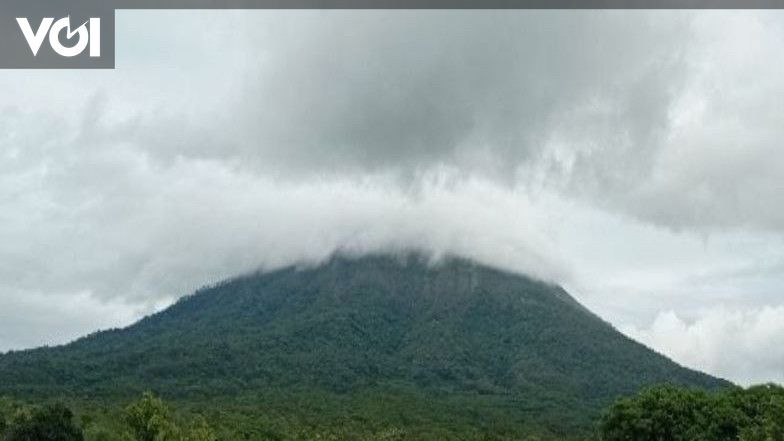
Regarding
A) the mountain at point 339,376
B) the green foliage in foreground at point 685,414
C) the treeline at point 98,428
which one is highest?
the mountain at point 339,376

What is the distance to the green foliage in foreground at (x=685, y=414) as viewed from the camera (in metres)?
60.4

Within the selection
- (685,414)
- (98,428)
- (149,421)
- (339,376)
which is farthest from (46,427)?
(339,376)

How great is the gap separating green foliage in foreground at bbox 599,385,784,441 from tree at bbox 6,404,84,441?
123 ft

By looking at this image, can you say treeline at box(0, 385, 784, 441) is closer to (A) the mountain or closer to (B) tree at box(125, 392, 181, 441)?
(B) tree at box(125, 392, 181, 441)

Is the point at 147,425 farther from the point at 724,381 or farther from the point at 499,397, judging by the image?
the point at 724,381

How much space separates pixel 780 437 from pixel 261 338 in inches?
5940

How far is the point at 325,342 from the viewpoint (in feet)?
640

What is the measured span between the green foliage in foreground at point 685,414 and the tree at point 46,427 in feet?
123

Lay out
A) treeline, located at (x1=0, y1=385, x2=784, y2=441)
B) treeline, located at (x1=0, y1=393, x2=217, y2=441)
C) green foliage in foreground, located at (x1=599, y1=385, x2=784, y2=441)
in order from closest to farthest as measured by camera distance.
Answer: treeline, located at (x1=0, y1=393, x2=217, y2=441)
treeline, located at (x1=0, y1=385, x2=784, y2=441)
green foliage in foreground, located at (x1=599, y1=385, x2=784, y2=441)

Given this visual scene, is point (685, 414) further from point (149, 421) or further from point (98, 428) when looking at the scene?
point (98, 428)

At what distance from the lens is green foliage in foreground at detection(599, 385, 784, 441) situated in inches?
2377

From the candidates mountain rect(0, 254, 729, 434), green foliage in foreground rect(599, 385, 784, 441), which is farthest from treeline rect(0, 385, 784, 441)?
mountain rect(0, 254, 729, 434)

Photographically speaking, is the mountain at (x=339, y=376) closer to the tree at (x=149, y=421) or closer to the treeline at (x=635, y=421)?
the tree at (x=149, y=421)

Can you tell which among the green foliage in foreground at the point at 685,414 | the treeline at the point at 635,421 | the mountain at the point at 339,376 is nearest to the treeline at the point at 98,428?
the treeline at the point at 635,421
